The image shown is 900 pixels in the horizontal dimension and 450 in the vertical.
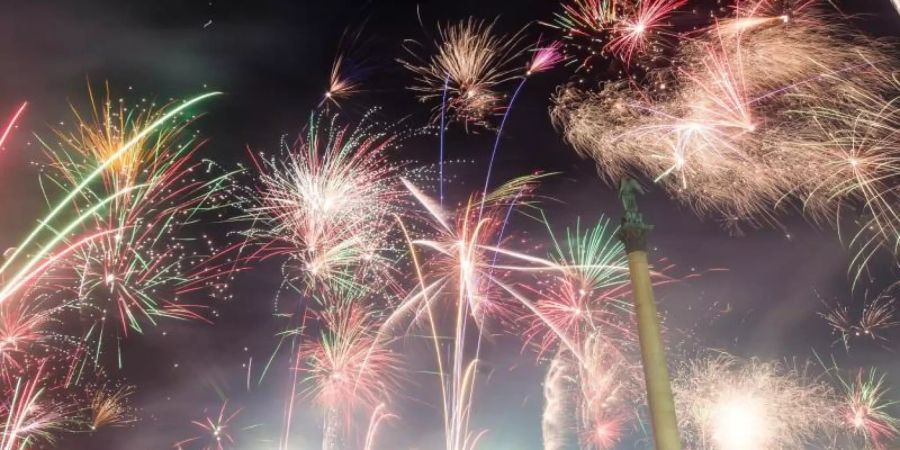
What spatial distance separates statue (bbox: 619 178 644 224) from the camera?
1875 cm

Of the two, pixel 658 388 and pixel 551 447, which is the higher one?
pixel 551 447

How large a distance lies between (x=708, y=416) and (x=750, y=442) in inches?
143

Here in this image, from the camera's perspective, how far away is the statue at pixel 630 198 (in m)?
18.8

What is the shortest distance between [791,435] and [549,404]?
42.5ft

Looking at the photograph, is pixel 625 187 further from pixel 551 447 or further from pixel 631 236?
pixel 551 447

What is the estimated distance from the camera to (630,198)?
19.1 m

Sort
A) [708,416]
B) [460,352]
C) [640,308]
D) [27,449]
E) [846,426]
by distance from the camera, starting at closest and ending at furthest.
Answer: [640,308], [460,352], [708,416], [846,426], [27,449]

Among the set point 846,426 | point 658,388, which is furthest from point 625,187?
point 846,426

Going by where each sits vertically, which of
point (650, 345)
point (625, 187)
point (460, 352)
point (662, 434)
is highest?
point (625, 187)

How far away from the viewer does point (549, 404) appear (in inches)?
1464

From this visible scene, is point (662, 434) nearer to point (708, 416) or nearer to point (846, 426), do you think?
point (708, 416)

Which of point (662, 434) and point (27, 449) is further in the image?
point (27, 449)

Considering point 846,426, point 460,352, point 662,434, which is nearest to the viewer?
point 662,434

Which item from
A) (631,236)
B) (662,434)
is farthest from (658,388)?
(631,236)
